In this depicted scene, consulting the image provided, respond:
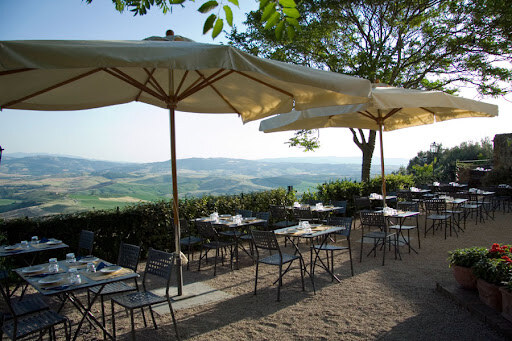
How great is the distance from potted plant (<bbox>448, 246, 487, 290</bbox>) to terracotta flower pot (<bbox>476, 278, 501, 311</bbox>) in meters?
0.34

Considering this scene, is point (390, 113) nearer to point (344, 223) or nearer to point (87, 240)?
point (344, 223)

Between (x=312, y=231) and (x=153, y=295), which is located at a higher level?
Answer: (x=312, y=231)

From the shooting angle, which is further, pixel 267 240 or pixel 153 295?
pixel 267 240

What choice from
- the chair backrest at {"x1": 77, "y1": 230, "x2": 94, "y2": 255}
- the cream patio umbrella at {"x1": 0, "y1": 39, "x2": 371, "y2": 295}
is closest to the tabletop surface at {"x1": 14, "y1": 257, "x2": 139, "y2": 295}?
the cream patio umbrella at {"x1": 0, "y1": 39, "x2": 371, "y2": 295}

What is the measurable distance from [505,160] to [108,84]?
19273 mm

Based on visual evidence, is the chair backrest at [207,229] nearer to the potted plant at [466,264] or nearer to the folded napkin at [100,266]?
the folded napkin at [100,266]

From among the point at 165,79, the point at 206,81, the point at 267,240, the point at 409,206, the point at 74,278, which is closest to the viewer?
the point at 74,278

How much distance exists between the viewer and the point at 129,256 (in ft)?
14.3

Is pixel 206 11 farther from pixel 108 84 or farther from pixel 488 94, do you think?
pixel 488 94

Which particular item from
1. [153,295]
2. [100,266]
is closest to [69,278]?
[100,266]

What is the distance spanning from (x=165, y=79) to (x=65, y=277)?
2934 millimetres

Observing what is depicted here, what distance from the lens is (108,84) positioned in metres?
5.02

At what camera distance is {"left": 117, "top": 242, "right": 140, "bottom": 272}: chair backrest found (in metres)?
4.20

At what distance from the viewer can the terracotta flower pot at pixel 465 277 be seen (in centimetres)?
450
